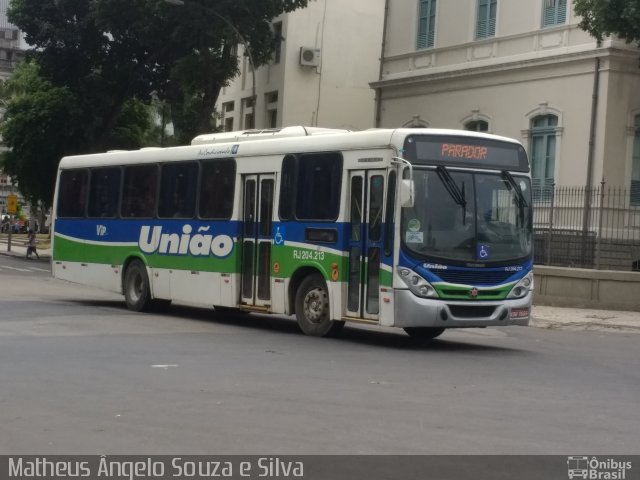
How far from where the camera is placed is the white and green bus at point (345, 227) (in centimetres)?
1650

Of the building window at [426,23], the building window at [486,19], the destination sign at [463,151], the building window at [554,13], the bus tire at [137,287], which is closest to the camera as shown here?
the destination sign at [463,151]

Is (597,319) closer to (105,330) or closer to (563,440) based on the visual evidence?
(105,330)

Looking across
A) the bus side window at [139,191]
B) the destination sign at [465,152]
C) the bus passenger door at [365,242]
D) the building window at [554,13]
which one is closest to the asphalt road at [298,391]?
the bus passenger door at [365,242]

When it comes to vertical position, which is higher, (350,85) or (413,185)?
(350,85)

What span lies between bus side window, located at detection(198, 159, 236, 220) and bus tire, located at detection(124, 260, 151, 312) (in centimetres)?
244

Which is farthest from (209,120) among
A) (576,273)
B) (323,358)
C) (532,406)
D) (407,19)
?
(532,406)

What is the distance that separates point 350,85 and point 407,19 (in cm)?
939

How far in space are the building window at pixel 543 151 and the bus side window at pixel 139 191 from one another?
13.6 meters


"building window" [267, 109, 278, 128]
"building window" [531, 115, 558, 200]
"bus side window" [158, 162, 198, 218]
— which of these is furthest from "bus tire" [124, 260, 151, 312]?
"building window" [267, 109, 278, 128]

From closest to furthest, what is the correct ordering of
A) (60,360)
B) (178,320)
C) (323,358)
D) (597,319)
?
(60,360) < (323,358) < (178,320) < (597,319)

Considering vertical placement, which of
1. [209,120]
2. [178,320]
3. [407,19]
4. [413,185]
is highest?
[407,19]

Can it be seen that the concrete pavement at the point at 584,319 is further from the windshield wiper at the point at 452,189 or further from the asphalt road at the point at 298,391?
the windshield wiper at the point at 452,189

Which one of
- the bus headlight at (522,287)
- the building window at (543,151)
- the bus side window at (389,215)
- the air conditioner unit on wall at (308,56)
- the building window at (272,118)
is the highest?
the air conditioner unit on wall at (308,56)
